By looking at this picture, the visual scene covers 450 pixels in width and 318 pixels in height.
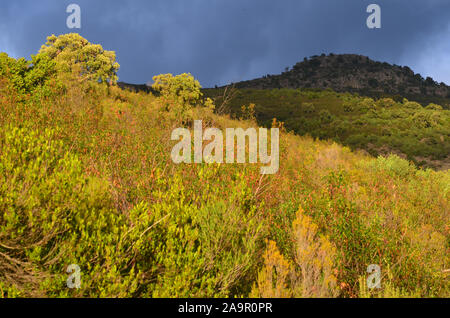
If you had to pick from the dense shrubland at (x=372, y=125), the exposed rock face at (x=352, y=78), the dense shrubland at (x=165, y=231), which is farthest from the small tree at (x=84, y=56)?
the exposed rock face at (x=352, y=78)

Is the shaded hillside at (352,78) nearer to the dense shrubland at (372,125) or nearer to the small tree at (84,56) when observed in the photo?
the dense shrubland at (372,125)

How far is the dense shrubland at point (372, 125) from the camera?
23.8 m

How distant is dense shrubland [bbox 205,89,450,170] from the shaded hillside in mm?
51549

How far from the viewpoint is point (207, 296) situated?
4.11 m

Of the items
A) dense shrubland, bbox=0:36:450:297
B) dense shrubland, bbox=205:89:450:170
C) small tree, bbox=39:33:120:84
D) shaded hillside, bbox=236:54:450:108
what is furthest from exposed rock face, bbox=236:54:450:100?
dense shrubland, bbox=0:36:450:297

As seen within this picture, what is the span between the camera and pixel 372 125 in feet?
102

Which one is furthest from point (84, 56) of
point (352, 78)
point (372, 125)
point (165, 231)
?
point (352, 78)

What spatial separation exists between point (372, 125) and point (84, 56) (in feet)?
96.0

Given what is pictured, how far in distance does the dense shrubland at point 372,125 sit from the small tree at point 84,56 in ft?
24.6

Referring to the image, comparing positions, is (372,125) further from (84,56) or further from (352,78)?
(352,78)

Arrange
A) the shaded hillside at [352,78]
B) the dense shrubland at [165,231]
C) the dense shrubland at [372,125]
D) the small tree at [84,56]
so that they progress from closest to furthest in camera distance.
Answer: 1. the dense shrubland at [165,231]
2. the small tree at [84,56]
3. the dense shrubland at [372,125]
4. the shaded hillside at [352,78]

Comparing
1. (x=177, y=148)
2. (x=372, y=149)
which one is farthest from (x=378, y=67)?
(x=177, y=148)
